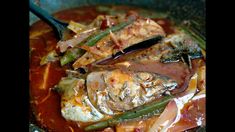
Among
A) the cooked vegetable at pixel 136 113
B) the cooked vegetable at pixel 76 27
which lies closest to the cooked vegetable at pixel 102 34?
the cooked vegetable at pixel 76 27

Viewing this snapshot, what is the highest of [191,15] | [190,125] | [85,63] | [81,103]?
[191,15]

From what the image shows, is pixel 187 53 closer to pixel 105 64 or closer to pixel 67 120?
pixel 105 64

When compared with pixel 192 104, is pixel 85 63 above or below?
above

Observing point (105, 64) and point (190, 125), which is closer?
point (190, 125)

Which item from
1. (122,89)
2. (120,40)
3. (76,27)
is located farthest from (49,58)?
(122,89)
